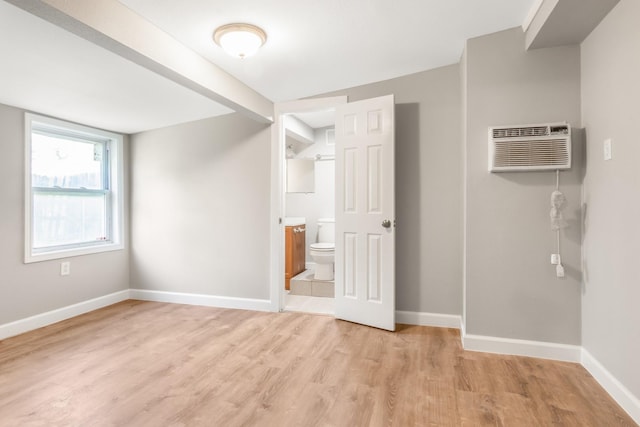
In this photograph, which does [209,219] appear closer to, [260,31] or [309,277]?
[309,277]

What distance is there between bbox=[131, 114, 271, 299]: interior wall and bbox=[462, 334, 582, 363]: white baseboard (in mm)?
2030

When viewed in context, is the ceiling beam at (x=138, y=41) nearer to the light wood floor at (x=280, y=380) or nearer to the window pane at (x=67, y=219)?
the light wood floor at (x=280, y=380)

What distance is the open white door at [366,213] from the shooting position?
3.04m

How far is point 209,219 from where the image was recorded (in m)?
3.82

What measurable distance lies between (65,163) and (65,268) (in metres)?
1.08

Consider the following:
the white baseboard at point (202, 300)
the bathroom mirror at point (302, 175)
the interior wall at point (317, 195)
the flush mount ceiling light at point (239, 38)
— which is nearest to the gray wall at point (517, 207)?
the flush mount ceiling light at point (239, 38)

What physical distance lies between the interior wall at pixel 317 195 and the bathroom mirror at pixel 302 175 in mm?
70

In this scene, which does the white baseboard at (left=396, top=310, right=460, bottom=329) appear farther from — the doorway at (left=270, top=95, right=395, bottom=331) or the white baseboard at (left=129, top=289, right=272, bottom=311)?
the white baseboard at (left=129, top=289, right=272, bottom=311)

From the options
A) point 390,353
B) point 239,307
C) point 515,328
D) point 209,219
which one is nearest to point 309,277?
point 239,307

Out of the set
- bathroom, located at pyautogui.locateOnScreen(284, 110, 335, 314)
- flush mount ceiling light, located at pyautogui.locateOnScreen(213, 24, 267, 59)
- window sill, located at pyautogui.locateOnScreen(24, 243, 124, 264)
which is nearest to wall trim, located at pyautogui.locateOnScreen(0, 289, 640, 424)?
window sill, located at pyautogui.locateOnScreen(24, 243, 124, 264)

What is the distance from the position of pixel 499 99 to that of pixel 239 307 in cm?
312

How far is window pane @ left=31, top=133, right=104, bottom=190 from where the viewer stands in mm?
3264

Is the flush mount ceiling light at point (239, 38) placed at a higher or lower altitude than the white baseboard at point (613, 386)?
higher

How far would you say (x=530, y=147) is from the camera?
94.0 inches
